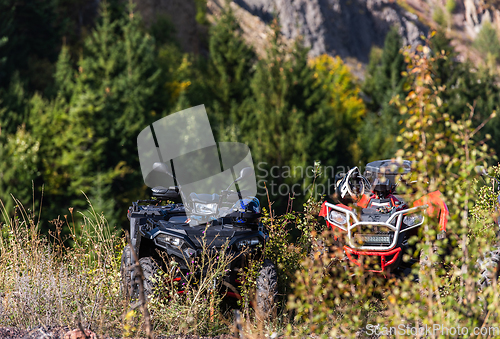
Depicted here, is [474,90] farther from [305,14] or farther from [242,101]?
[305,14]

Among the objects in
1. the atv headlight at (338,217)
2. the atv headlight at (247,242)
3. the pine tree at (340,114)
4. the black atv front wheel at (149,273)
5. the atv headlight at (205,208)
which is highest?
the atv headlight at (205,208)

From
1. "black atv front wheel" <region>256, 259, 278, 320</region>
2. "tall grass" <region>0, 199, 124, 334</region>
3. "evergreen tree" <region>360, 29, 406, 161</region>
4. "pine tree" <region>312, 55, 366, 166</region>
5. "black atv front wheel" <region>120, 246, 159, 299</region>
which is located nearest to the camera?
"tall grass" <region>0, 199, 124, 334</region>

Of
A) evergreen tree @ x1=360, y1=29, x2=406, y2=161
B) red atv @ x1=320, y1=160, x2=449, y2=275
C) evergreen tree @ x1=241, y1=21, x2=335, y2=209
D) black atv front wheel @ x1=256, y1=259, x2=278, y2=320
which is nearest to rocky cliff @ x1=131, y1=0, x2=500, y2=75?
evergreen tree @ x1=360, y1=29, x2=406, y2=161

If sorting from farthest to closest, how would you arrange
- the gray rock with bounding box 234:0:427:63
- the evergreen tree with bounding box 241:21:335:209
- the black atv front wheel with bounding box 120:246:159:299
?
the gray rock with bounding box 234:0:427:63 → the evergreen tree with bounding box 241:21:335:209 → the black atv front wheel with bounding box 120:246:159:299

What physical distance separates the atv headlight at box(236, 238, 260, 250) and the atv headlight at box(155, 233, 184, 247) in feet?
1.54

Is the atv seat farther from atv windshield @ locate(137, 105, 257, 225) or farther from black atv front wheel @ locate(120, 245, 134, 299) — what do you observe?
black atv front wheel @ locate(120, 245, 134, 299)

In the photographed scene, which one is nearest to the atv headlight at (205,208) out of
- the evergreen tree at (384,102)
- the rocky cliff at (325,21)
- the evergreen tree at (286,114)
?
the evergreen tree at (286,114)

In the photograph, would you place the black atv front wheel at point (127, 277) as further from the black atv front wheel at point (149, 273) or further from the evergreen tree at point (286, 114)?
the evergreen tree at point (286, 114)

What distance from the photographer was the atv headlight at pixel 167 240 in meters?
3.97

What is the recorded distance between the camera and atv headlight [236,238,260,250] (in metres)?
4.03

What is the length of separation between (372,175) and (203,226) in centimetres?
238

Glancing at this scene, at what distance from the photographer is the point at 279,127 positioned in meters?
33.0

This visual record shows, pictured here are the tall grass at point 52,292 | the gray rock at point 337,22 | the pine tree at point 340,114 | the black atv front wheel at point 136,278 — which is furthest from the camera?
the gray rock at point 337,22

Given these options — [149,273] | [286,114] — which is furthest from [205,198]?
[286,114]
